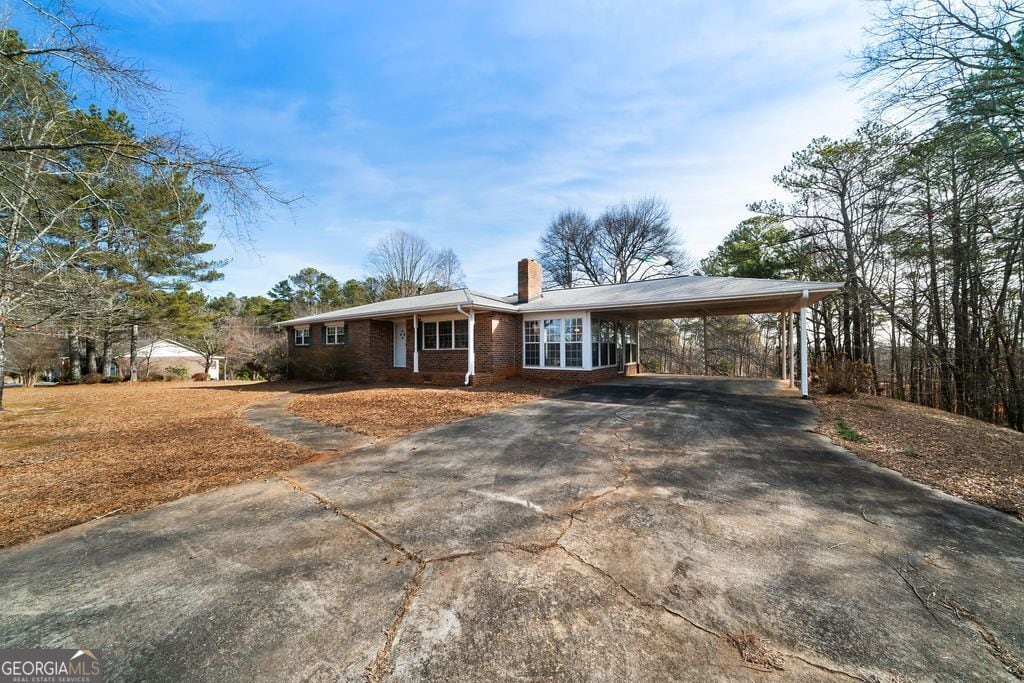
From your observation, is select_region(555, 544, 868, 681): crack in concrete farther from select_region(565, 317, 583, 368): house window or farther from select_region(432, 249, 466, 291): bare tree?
select_region(432, 249, 466, 291): bare tree

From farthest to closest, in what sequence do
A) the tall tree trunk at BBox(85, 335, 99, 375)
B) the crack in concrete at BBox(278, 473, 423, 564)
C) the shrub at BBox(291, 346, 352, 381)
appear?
the tall tree trunk at BBox(85, 335, 99, 375) < the shrub at BBox(291, 346, 352, 381) < the crack in concrete at BBox(278, 473, 423, 564)

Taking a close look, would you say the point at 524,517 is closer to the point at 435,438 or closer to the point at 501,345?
the point at 435,438

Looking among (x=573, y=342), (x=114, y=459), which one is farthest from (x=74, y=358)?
(x=573, y=342)

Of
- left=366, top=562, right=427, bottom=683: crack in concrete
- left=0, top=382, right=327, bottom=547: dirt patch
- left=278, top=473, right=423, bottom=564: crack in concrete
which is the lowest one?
left=366, top=562, right=427, bottom=683: crack in concrete

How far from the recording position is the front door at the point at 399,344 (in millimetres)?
15453

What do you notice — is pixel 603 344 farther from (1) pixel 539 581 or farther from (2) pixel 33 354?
(2) pixel 33 354

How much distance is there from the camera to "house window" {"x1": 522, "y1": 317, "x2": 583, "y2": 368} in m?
13.0

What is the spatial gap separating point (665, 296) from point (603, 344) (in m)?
3.54

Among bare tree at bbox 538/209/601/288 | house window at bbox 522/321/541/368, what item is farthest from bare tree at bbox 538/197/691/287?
house window at bbox 522/321/541/368

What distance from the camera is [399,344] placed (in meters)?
15.6

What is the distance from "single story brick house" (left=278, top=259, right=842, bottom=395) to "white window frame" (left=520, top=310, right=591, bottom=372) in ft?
0.12

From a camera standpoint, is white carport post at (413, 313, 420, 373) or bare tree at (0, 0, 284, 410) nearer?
bare tree at (0, 0, 284, 410)

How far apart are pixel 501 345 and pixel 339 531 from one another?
34.5 ft

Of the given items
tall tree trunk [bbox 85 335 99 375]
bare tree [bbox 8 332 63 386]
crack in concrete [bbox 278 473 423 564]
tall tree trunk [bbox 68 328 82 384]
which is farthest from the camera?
tall tree trunk [bbox 85 335 99 375]
